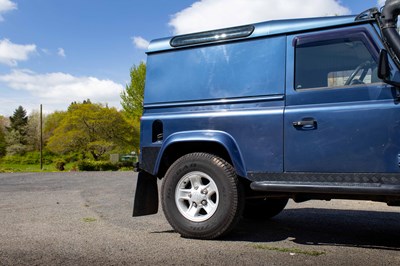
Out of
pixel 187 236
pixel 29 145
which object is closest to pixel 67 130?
pixel 29 145

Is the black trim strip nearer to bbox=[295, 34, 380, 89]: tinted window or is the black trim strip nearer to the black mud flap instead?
bbox=[295, 34, 380, 89]: tinted window

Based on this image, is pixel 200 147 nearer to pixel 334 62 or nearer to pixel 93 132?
pixel 334 62

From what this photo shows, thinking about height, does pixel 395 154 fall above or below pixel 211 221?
above

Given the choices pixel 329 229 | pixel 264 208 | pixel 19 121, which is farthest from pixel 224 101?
pixel 19 121

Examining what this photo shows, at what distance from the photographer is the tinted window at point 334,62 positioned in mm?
3986

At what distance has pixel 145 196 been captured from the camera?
5039 millimetres

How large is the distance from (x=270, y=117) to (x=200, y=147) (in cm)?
96

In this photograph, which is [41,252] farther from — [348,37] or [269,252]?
[348,37]

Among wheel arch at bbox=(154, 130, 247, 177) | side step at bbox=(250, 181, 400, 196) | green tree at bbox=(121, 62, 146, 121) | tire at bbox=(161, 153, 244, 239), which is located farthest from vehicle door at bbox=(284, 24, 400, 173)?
green tree at bbox=(121, 62, 146, 121)

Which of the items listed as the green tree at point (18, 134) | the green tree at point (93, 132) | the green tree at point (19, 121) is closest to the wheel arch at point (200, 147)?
the green tree at point (93, 132)

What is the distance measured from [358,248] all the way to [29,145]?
67.5 meters

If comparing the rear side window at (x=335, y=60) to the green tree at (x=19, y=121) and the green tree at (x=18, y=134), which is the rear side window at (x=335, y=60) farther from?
the green tree at (x=19, y=121)

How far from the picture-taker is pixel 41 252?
380cm

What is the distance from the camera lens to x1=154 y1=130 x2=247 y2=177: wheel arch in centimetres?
440
